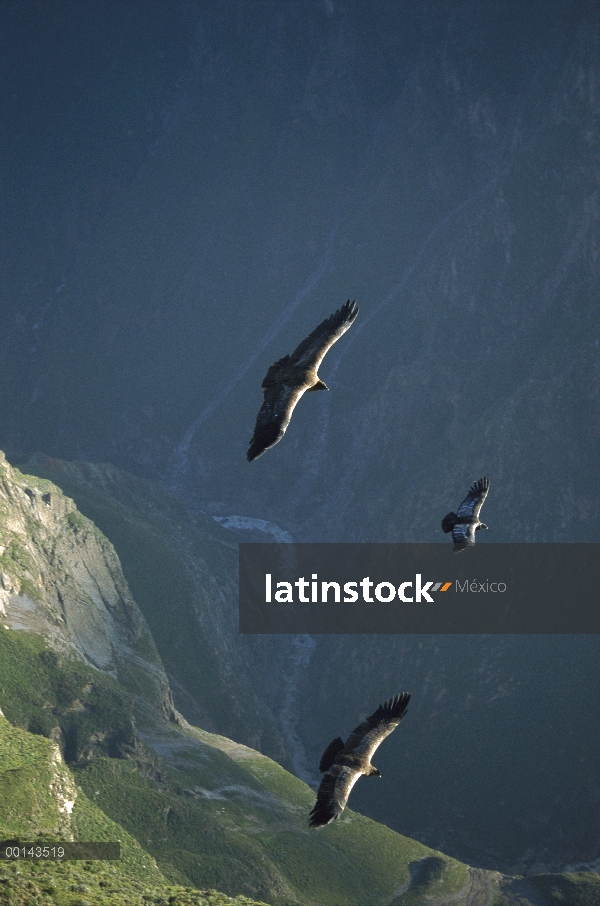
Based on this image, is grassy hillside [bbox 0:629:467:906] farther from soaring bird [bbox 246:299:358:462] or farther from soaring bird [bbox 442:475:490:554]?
soaring bird [bbox 246:299:358:462]

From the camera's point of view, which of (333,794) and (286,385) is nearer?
A: (333,794)

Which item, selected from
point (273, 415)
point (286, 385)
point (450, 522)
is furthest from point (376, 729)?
point (286, 385)

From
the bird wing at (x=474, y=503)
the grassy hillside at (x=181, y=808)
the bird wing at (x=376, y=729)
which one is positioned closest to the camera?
the bird wing at (x=376, y=729)

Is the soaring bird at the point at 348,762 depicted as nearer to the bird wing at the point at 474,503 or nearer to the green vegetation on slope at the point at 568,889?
the bird wing at the point at 474,503

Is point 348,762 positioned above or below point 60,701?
below

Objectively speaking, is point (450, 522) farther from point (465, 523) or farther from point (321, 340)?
point (321, 340)

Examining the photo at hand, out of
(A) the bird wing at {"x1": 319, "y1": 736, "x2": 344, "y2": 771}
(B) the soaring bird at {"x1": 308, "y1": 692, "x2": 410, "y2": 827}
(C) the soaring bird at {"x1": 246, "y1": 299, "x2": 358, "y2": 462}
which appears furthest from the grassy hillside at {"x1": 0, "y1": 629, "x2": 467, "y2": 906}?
(C) the soaring bird at {"x1": 246, "y1": 299, "x2": 358, "y2": 462}

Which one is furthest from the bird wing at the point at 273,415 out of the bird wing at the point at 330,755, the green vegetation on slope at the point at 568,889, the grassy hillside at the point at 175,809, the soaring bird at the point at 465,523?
the green vegetation on slope at the point at 568,889
